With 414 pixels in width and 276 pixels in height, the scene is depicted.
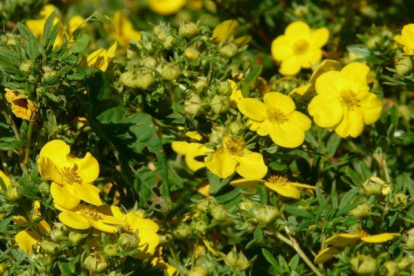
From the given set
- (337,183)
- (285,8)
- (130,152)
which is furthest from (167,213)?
(285,8)

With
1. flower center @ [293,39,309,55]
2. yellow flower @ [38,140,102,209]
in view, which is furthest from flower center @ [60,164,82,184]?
flower center @ [293,39,309,55]

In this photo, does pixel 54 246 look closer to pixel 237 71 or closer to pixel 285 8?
pixel 237 71

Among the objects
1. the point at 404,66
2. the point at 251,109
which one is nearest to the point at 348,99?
the point at 404,66

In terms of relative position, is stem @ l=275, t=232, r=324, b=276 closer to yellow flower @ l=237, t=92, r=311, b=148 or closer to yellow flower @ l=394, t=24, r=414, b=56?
yellow flower @ l=237, t=92, r=311, b=148

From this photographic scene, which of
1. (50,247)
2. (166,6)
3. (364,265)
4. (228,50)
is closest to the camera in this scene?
(364,265)

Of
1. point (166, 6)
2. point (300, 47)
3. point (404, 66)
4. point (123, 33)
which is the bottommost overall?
point (166, 6)

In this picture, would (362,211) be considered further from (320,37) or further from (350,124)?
(320,37)

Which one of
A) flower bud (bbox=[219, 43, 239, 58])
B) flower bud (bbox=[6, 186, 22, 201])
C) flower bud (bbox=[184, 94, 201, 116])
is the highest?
flower bud (bbox=[184, 94, 201, 116])
